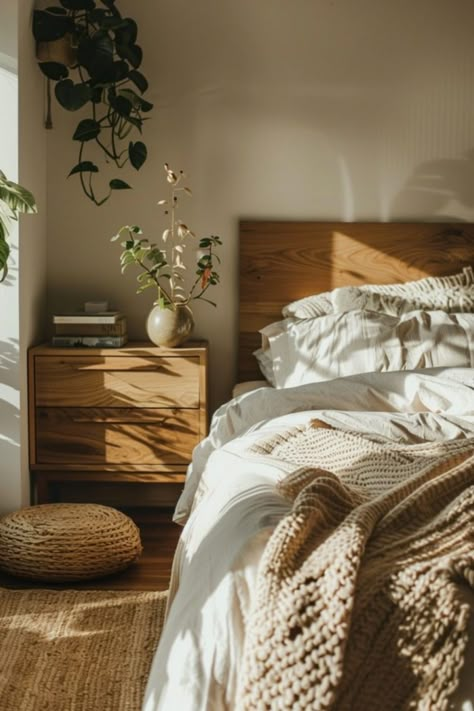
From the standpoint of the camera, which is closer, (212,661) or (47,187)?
(212,661)

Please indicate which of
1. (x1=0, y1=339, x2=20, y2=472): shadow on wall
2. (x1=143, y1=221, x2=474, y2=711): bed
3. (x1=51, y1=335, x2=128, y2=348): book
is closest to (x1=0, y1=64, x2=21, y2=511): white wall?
(x1=0, y1=339, x2=20, y2=472): shadow on wall

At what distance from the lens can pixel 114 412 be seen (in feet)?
11.8

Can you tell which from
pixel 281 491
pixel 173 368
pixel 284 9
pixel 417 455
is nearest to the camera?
pixel 281 491

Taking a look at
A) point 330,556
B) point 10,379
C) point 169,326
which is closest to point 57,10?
point 169,326

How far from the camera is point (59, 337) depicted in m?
3.67

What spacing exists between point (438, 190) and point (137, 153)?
1.27m

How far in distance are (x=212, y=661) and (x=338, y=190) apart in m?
2.84

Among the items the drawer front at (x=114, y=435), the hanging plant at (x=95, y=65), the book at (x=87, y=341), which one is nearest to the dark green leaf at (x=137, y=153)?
the hanging plant at (x=95, y=65)

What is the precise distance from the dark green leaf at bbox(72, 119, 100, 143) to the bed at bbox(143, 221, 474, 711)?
1.36 meters

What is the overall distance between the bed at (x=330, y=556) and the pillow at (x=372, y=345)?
39 centimetres

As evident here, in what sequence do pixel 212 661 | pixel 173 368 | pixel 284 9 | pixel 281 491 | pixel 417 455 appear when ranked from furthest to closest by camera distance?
pixel 284 9
pixel 173 368
pixel 417 455
pixel 281 491
pixel 212 661

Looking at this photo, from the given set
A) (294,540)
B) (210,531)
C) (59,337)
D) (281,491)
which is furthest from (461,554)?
(59,337)

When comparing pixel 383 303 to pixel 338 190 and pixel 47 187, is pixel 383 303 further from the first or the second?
pixel 47 187

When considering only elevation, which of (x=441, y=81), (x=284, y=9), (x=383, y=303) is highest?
(x=284, y=9)
